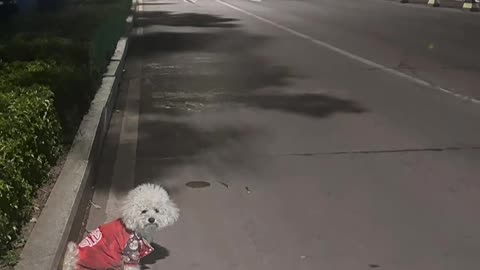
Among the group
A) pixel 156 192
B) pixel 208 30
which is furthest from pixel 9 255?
pixel 208 30

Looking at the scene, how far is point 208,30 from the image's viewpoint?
75.7 ft

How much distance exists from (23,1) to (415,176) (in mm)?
12736

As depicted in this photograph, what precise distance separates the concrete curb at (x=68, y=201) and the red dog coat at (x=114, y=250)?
0.53 ft

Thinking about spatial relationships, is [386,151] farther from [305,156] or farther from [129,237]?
[129,237]

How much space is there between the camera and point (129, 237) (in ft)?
13.4

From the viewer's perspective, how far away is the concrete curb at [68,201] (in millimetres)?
3938

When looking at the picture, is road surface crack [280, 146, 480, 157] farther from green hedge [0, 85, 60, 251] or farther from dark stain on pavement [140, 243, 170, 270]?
dark stain on pavement [140, 243, 170, 270]

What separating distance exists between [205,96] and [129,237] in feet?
23.6

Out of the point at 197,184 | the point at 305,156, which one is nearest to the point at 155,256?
the point at 197,184

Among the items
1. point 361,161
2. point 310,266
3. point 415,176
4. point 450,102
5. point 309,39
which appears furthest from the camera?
point 309,39

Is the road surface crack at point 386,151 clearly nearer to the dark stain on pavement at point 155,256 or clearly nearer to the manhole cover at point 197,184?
the manhole cover at point 197,184

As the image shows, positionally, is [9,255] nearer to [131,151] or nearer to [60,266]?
[60,266]

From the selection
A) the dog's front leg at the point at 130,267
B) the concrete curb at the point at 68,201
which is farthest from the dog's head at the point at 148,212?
the concrete curb at the point at 68,201

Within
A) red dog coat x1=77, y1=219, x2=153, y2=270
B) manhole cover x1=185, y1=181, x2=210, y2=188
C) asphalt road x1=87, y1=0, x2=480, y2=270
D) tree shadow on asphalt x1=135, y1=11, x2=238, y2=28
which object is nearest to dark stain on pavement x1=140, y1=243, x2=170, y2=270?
asphalt road x1=87, y1=0, x2=480, y2=270
